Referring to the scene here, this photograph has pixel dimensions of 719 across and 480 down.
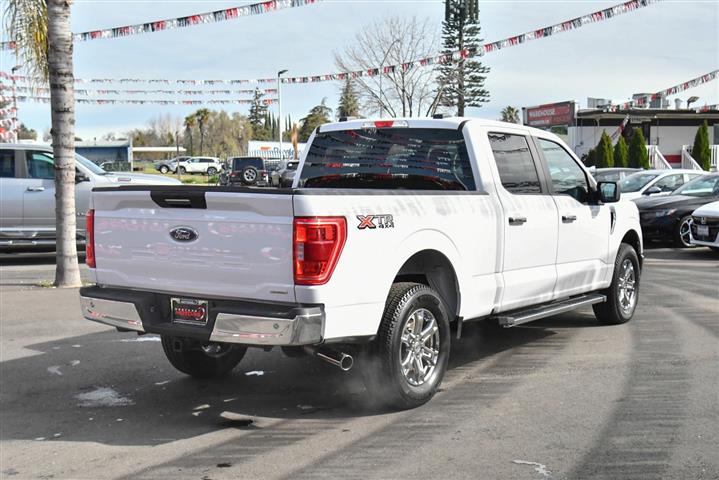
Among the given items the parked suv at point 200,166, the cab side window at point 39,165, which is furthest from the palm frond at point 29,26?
the parked suv at point 200,166

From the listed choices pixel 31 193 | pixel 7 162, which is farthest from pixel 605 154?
pixel 7 162

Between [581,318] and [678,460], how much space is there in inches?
170

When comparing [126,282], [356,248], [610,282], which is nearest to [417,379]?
[356,248]

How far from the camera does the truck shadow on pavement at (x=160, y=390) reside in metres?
5.10

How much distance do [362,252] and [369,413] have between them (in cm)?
118

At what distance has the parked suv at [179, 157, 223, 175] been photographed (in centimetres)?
7444

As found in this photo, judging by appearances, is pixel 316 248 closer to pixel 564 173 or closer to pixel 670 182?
pixel 564 173

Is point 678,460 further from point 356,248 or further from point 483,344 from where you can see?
point 483,344

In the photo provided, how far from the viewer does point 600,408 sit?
17.2 ft

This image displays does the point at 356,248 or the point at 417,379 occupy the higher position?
the point at 356,248

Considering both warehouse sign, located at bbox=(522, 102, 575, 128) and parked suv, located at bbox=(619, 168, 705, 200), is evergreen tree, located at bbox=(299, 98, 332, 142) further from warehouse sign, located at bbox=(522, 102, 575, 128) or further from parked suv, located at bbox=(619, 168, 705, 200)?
parked suv, located at bbox=(619, 168, 705, 200)

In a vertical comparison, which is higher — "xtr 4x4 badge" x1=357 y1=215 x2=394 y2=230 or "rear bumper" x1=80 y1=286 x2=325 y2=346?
"xtr 4x4 badge" x1=357 y1=215 x2=394 y2=230

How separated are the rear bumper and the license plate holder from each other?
3 centimetres

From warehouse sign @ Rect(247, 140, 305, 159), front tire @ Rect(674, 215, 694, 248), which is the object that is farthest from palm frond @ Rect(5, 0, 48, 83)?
warehouse sign @ Rect(247, 140, 305, 159)
